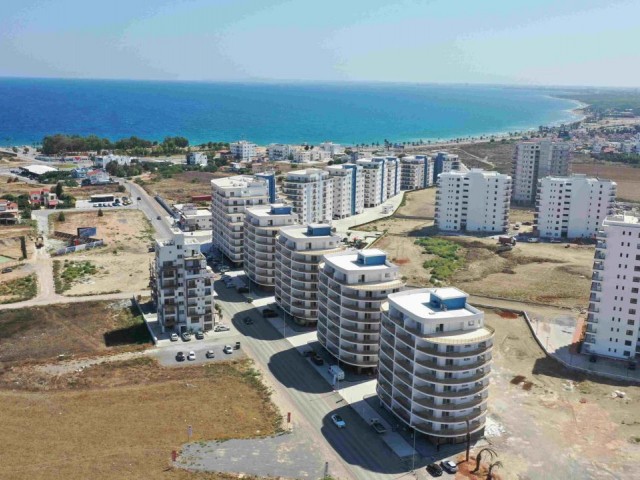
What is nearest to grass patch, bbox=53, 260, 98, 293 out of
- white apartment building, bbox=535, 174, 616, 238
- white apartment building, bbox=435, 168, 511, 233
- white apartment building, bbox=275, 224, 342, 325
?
white apartment building, bbox=275, 224, 342, 325

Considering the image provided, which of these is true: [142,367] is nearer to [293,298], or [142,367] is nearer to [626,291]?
[293,298]

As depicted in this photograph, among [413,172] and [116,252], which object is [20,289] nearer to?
[116,252]

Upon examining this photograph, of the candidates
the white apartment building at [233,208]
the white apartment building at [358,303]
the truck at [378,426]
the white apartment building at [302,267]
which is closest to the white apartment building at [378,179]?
the white apartment building at [233,208]

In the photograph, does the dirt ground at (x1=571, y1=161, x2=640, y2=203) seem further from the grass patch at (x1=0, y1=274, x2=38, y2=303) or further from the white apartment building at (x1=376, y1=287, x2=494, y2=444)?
the grass patch at (x1=0, y1=274, x2=38, y2=303)

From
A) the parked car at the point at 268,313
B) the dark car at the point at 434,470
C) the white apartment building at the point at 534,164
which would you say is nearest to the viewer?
the dark car at the point at 434,470

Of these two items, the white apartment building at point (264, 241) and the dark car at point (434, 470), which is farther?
the white apartment building at point (264, 241)

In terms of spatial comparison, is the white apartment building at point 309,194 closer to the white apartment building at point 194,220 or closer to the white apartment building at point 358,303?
the white apartment building at point 194,220
